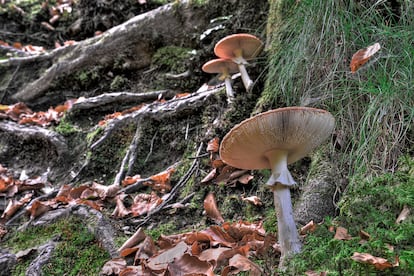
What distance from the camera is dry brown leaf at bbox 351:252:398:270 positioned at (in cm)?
139

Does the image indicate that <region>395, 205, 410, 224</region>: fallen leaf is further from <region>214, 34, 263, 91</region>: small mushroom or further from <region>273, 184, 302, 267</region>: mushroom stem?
<region>214, 34, 263, 91</region>: small mushroom

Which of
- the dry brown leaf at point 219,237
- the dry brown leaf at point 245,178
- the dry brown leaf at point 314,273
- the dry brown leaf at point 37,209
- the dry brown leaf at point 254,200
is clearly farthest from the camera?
the dry brown leaf at point 37,209

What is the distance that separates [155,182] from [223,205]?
721mm

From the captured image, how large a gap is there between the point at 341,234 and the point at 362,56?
121cm

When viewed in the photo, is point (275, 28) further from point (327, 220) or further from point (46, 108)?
point (46, 108)

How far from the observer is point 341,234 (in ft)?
5.65

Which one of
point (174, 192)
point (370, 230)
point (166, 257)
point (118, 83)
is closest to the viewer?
point (370, 230)

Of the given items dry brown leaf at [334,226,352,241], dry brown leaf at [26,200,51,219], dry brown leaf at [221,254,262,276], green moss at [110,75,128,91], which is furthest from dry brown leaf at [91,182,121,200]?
green moss at [110,75,128,91]

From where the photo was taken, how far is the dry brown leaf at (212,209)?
250 centimetres

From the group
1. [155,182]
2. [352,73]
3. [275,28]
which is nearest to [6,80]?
[155,182]

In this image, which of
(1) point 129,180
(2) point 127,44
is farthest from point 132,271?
(2) point 127,44

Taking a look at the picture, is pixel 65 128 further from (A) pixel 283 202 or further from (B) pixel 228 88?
(A) pixel 283 202

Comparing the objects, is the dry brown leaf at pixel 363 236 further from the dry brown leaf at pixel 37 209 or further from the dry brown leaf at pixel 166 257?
the dry brown leaf at pixel 37 209

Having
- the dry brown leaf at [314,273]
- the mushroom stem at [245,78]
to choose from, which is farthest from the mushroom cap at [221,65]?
the dry brown leaf at [314,273]
